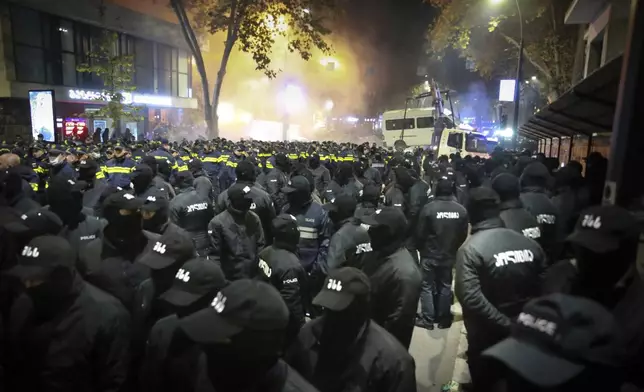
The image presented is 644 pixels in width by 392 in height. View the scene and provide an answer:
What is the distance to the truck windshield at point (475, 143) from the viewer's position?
25203 mm

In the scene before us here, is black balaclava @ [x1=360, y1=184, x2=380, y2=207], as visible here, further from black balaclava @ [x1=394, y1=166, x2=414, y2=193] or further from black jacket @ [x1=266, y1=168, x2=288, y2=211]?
black jacket @ [x1=266, y1=168, x2=288, y2=211]

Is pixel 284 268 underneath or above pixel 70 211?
underneath

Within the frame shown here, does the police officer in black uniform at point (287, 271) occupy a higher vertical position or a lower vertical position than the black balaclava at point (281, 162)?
lower

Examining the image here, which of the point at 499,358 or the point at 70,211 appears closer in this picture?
the point at 499,358

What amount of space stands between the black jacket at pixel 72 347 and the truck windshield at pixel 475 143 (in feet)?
79.2

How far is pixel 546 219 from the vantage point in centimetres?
621

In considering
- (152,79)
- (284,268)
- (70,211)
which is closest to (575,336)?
(284,268)

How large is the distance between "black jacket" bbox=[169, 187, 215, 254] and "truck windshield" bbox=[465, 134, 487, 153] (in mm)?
20594

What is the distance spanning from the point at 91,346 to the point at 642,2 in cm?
493

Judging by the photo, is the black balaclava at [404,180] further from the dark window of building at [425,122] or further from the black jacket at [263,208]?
the dark window of building at [425,122]

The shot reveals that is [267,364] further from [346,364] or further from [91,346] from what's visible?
[91,346]

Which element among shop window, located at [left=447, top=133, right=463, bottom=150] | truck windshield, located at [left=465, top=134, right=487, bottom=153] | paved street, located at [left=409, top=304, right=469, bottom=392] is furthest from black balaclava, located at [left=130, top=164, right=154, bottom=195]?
truck windshield, located at [left=465, top=134, right=487, bottom=153]

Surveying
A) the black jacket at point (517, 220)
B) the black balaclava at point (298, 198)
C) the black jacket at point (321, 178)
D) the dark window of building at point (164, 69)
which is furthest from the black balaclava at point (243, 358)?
the dark window of building at point (164, 69)

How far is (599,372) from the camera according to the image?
161 cm
